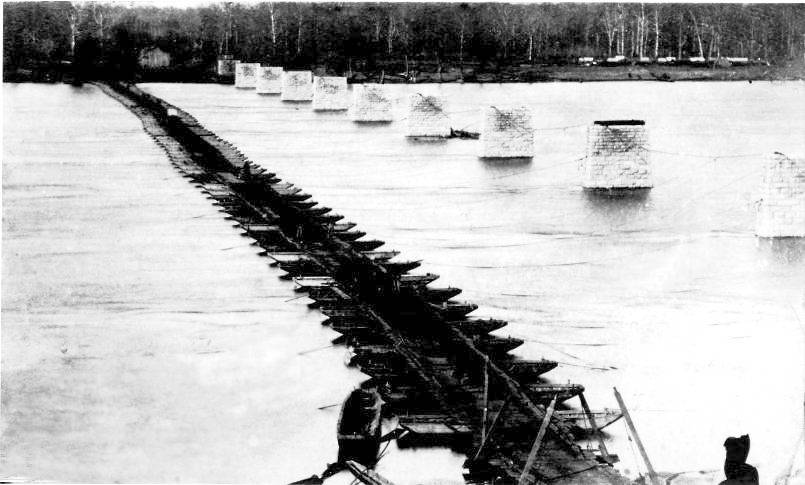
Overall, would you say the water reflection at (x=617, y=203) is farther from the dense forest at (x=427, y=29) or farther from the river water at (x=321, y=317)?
the dense forest at (x=427, y=29)

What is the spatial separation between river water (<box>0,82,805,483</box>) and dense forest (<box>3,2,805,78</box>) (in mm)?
5024

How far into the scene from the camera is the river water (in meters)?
12.4

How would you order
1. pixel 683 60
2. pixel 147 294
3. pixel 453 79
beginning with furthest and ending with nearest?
pixel 453 79 < pixel 683 60 < pixel 147 294

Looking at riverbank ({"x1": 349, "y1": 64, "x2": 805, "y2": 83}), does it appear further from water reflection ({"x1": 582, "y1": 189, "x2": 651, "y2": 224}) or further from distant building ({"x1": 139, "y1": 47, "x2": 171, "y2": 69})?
water reflection ({"x1": 582, "y1": 189, "x2": 651, "y2": 224})

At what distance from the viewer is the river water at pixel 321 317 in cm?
1241

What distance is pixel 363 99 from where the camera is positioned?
223 feet

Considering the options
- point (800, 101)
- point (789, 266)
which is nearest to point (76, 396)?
point (789, 266)

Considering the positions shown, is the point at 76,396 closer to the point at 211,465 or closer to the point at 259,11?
the point at 211,465

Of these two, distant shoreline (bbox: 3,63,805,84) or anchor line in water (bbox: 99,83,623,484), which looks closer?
anchor line in water (bbox: 99,83,623,484)

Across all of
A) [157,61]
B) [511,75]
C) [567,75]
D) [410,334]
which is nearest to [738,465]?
[410,334]

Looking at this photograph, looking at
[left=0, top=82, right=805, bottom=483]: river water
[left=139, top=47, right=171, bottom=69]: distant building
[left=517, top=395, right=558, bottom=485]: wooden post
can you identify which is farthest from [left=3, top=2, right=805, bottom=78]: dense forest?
[left=517, top=395, right=558, bottom=485]: wooden post

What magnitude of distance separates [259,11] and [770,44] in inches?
1579

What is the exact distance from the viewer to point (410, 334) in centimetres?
1683

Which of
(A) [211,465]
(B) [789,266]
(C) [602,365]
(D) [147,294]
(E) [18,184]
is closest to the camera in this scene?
(A) [211,465]
